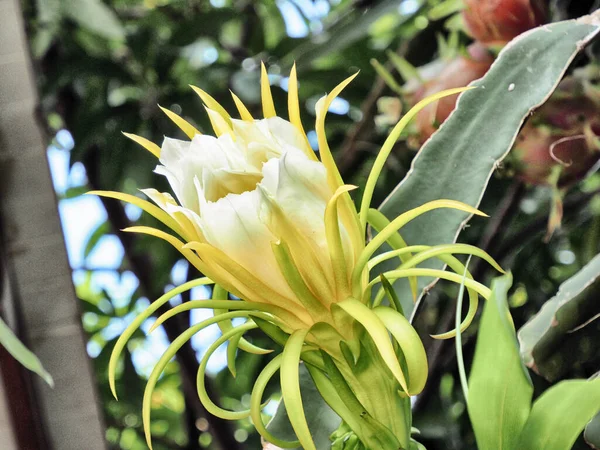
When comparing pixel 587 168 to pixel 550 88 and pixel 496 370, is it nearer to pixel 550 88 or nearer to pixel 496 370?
pixel 550 88

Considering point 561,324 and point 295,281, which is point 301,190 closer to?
point 295,281

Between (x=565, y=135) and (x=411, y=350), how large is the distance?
1.20 ft

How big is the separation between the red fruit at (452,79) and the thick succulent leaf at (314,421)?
0.95ft

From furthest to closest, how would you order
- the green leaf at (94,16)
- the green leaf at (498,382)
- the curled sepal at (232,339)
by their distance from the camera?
the green leaf at (94,16)
the curled sepal at (232,339)
the green leaf at (498,382)

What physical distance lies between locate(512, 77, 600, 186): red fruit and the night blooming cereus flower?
281mm

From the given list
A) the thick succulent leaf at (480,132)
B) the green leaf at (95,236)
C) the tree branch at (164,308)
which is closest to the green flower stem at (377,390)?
the thick succulent leaf at (480,132)

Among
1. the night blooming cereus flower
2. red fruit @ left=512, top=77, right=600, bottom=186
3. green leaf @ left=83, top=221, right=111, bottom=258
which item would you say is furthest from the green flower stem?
green leaf @ left=83, top=221, right=111, bottom=258

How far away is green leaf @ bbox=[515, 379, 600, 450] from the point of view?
9.4 inches

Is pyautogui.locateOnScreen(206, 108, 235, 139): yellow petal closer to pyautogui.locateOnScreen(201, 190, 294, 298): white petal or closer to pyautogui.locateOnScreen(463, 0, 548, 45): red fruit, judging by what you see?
pyautogui.locateOnScreen(201, 190, 294, 298): white petal

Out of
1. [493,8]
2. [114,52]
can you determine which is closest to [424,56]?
[493,8]

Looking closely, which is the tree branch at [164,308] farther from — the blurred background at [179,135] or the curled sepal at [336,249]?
the curled sepal at [336,249]

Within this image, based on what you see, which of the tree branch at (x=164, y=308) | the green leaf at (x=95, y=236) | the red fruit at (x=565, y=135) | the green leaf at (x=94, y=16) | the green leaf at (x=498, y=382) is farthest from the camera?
the green leaf at (x=95, y=236)

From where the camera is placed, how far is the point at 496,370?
0.80ft

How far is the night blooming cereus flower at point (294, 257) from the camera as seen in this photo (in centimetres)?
28
